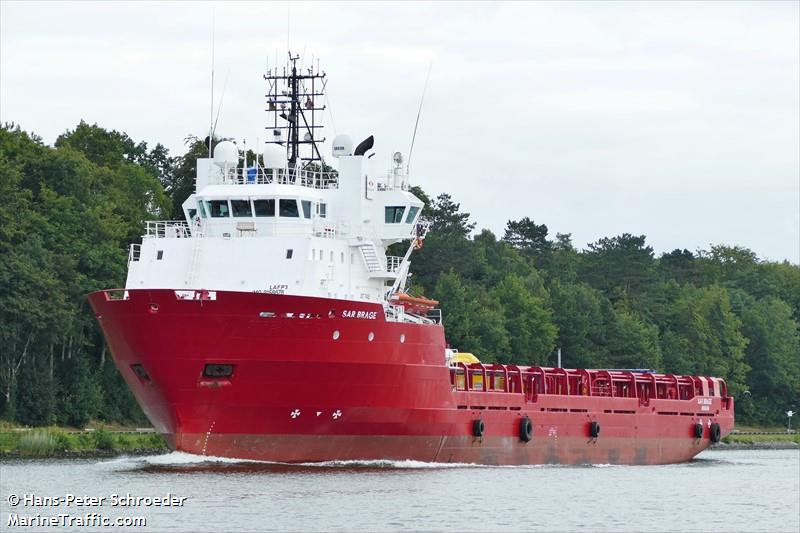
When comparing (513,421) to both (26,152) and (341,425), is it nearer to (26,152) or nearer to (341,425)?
(341,425)

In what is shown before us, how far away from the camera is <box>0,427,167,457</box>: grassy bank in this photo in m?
56.2

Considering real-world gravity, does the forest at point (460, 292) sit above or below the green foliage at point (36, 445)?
above

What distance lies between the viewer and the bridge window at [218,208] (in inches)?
1937

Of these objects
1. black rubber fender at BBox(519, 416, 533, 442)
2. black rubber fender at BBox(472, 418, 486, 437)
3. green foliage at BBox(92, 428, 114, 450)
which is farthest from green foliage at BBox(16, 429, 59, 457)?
black rubber fender at BBox(519, 416, 533, 442)

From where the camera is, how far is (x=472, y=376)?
5375 centimetres

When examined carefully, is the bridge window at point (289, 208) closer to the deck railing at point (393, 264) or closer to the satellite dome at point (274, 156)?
the satellite dome at point (274, 156)

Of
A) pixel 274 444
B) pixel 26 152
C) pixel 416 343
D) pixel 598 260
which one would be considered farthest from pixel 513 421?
pixel 598 260

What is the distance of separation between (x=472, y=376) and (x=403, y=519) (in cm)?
1840

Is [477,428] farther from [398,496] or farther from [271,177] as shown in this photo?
[398,496]

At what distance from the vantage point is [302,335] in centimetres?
4500

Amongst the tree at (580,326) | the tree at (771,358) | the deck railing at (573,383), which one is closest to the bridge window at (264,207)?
the deck railing at (573,383)

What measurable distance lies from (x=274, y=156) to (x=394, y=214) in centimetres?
469

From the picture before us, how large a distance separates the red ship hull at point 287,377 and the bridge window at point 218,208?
16.1 ft

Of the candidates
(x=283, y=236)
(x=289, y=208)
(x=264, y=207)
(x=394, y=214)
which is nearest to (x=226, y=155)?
(x=264, y=207)
